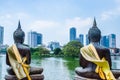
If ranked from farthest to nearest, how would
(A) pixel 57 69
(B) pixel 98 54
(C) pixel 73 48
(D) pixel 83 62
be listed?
(C) pixel 73 48, (A) pixel 57 69, (D) pixel 83 62, (B) pixel 98 54

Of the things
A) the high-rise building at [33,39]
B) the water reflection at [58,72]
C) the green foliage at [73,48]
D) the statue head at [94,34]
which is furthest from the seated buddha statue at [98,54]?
the high-rise building at [33,39]

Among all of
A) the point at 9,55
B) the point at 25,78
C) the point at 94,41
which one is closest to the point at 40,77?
the point at 25,78

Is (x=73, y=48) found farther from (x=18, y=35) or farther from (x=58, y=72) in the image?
(x=18, y=35)

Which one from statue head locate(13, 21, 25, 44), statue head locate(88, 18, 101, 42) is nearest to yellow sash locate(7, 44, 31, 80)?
statue head locate(13, 21, 25, 44)

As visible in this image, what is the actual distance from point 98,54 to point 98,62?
0.25 meters

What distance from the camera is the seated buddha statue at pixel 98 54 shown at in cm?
677

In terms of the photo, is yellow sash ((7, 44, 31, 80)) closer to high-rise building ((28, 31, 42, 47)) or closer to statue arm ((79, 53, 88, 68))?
statue arm ((79, 53, 88, 68))

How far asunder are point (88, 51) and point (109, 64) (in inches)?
20.3

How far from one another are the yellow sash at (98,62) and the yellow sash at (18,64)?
1.26 metres

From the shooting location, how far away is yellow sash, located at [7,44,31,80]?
23.0 feet

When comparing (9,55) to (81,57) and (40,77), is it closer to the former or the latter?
(40,77)

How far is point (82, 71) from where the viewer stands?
685 cm

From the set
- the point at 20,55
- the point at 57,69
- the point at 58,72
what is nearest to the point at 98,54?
the point at 20,55

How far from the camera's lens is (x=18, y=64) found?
702 cm
